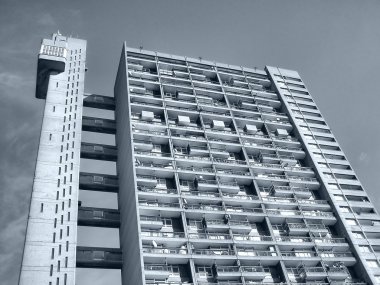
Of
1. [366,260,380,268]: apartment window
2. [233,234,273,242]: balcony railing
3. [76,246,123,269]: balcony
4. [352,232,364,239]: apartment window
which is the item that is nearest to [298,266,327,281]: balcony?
[233,234,273,242]: balcony railing

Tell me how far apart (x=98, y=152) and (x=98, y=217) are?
38.8ft

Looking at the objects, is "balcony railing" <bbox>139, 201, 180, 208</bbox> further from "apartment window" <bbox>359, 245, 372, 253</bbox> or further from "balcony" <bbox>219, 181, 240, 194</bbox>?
"apartment window" <bbox>359, 245, 372, 253</bbox>

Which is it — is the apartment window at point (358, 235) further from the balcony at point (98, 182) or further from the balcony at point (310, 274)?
the balcony at point (98, 182)

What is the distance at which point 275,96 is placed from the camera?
81.0 m

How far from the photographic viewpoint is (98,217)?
58250mm

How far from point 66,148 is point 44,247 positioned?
15.2 metres

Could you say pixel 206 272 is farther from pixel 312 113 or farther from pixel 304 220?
pixel 312 113

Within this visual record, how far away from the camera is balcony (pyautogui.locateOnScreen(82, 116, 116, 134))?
228 feet

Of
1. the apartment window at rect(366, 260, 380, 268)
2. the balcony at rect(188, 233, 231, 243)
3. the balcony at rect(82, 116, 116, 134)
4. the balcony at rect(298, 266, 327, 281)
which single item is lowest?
the balcony at rect(298, 266, 327, 281)

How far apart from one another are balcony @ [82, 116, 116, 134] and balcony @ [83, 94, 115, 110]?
3.76 m

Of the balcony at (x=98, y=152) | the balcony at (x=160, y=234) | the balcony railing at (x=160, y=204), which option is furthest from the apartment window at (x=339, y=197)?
the balcony at (x=98, y=152)

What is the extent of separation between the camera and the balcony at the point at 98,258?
5331 cm

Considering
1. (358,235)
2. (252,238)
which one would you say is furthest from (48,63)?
(358,235)

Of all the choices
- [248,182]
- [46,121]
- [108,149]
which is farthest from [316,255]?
[46,121]
